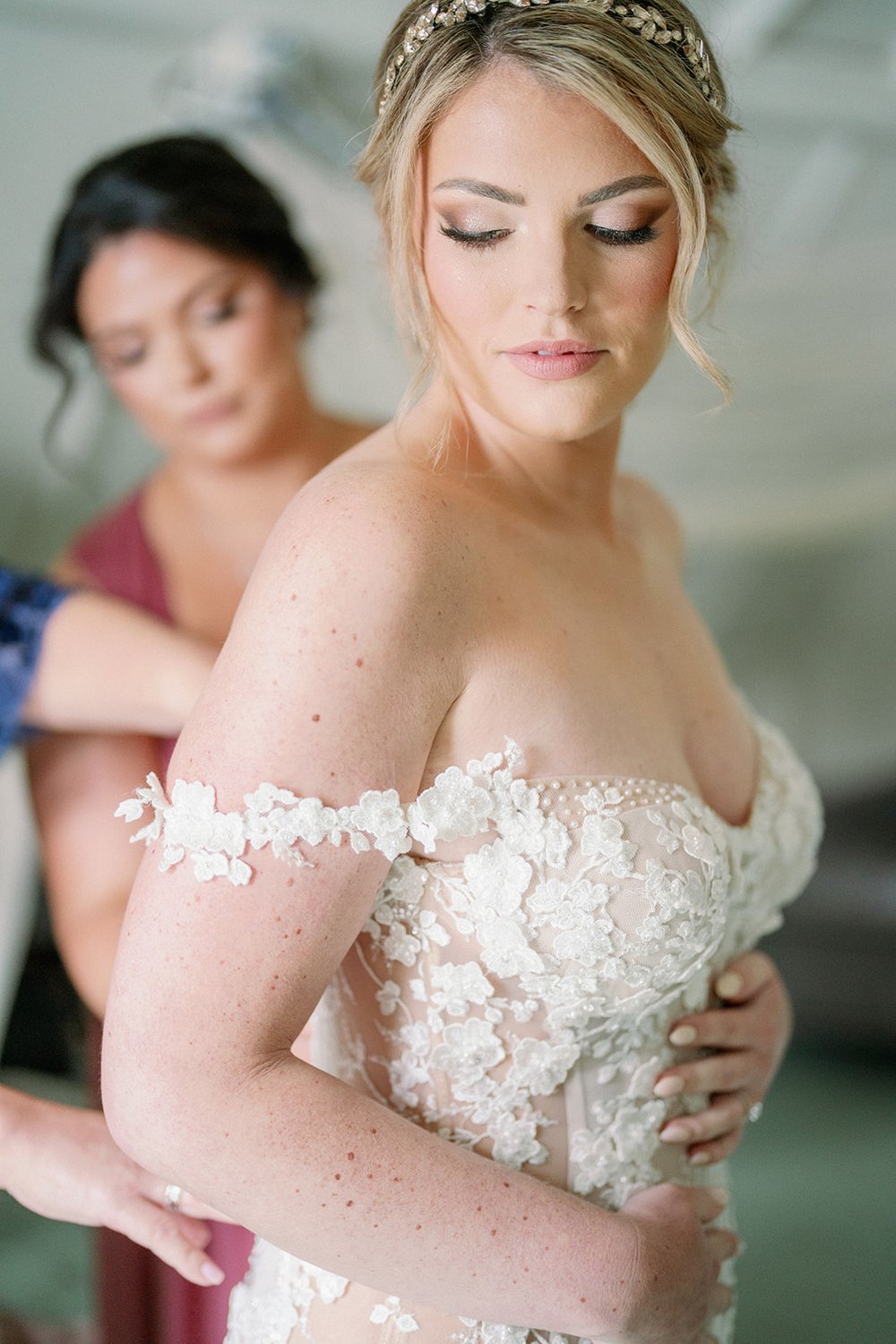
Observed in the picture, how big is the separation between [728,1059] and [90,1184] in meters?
0.50

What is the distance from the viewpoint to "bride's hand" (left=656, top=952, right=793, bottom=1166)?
93 centimetres

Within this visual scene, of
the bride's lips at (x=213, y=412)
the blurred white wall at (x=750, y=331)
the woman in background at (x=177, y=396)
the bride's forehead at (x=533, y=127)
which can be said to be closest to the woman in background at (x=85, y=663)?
the woman in background at (x=177, y=396)

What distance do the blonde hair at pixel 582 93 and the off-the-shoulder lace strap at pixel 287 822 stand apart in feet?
1.12

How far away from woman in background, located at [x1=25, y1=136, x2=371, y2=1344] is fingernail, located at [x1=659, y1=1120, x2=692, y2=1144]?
0.72 meters

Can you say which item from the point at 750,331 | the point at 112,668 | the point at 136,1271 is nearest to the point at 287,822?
the point at 112,668

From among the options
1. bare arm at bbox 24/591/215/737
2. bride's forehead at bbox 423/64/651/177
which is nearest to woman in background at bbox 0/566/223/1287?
bare arm at bbox 24/591/215/737

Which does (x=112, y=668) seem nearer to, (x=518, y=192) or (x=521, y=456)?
(x=521, y=456)

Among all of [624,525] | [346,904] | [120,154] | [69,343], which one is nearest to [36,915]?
[69,343]

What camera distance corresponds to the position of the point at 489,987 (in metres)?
0.81

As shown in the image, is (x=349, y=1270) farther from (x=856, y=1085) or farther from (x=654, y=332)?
(x=856, y=1085)

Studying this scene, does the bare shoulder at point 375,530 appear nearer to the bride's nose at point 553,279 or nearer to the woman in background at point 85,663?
the bride's nose at point 553,279

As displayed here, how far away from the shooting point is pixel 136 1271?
1645mm

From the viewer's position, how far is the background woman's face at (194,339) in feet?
5.10

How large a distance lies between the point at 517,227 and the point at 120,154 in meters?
0.96
